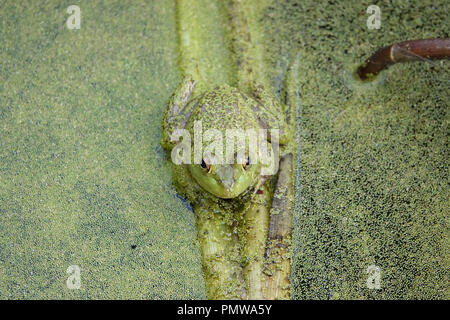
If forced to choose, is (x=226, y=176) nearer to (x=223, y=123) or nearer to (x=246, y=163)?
(x=246, y=163)

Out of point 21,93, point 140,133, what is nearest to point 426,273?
point 140,133

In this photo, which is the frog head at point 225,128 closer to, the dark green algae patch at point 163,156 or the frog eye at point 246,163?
the frog eye at point 246,163

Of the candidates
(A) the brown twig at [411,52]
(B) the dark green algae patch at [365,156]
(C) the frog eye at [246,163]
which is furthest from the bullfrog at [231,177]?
(A) the brown twig at [411,52]

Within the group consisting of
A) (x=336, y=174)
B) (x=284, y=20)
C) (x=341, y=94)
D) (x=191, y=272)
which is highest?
(x=284, y=20)

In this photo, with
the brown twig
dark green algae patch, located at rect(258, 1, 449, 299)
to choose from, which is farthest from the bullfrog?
the brown twig

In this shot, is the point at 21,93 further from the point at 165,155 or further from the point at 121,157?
the point at 165,155

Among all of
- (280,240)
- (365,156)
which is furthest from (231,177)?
(365,156)
